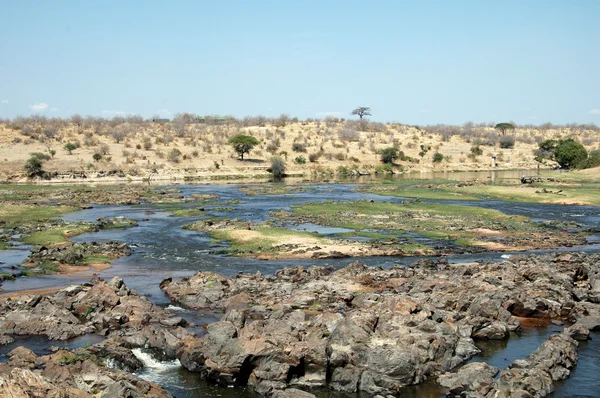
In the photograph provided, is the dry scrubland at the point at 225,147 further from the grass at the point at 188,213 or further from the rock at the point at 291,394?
the rock at the point at 291,394

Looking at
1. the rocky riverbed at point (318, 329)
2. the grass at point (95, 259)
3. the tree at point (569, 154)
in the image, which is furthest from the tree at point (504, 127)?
the grass at point (95, 259)

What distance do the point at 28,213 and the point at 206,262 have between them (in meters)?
26.7

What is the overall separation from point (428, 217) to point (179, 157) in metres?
60.4

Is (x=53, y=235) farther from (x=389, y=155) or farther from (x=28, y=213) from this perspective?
(x=389, y=155)

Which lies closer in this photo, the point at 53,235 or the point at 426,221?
the point at 53,235

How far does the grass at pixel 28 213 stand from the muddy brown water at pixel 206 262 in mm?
1747

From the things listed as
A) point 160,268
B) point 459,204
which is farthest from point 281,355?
point 459,204

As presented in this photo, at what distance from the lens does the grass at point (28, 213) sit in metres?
52.2

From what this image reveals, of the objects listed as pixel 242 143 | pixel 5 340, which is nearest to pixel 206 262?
pixel 5 340

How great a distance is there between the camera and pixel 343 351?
19938mm

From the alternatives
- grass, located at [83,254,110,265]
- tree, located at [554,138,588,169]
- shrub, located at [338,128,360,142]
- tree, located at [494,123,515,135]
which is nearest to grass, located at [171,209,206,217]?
grass, located at [83,254,110,265]

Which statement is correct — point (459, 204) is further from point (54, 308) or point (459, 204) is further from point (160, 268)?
point (54, 308)

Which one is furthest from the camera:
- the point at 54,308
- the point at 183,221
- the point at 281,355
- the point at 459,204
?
the point at 459,204

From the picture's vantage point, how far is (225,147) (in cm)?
11650
